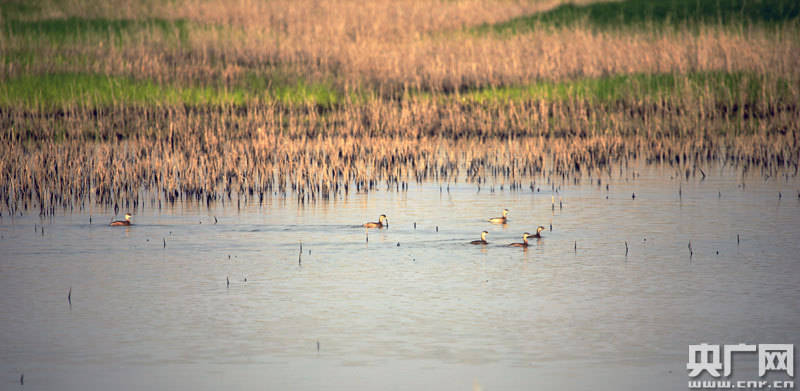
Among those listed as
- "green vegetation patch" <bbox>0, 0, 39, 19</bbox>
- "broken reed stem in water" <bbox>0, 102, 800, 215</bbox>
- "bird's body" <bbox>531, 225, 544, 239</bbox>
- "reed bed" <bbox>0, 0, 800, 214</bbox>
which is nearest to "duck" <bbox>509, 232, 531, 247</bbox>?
"bird's body" <bbox>531, 225, 544, 239</bbox>

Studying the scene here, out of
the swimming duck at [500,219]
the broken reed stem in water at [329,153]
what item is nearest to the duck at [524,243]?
the swimming duck at [500,219]

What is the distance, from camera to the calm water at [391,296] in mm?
8953

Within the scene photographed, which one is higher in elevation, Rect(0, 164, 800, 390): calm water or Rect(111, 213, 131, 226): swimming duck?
Rect(111, 213, 131, 226): swimming duck

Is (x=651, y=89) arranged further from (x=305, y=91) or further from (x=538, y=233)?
(x=538, y=233)

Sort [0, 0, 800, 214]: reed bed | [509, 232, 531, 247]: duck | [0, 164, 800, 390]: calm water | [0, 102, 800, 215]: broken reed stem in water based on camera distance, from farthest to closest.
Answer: [0, 0, 800, 214]: reed bed, [0, 102, 800, 215]: broken reed stem in water, [509, 232, 531, 247]: duck, [0, 164, 800, 390]: calm water

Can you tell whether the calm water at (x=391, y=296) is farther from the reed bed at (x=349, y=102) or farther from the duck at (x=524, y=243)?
the reed bed at (x=349, y=102)

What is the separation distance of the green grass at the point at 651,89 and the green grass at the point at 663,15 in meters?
9.41

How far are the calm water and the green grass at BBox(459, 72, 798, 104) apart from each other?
1378cm

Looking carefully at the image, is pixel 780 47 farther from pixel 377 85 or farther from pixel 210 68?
pixel 210 68

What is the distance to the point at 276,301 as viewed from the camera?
11.4 metres

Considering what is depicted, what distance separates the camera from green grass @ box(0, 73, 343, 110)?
33.5 m

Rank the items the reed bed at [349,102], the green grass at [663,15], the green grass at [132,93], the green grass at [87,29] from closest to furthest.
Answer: the reed bed at [349,102] < the green grass at [132,93] < the green grass at [87,29] < the green grass at [663,15]

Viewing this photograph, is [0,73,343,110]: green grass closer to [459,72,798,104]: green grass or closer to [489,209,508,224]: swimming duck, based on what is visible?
[459,72,798,104]: green grass

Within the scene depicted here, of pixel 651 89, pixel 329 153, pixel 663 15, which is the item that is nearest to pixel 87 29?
pixel 651 89
